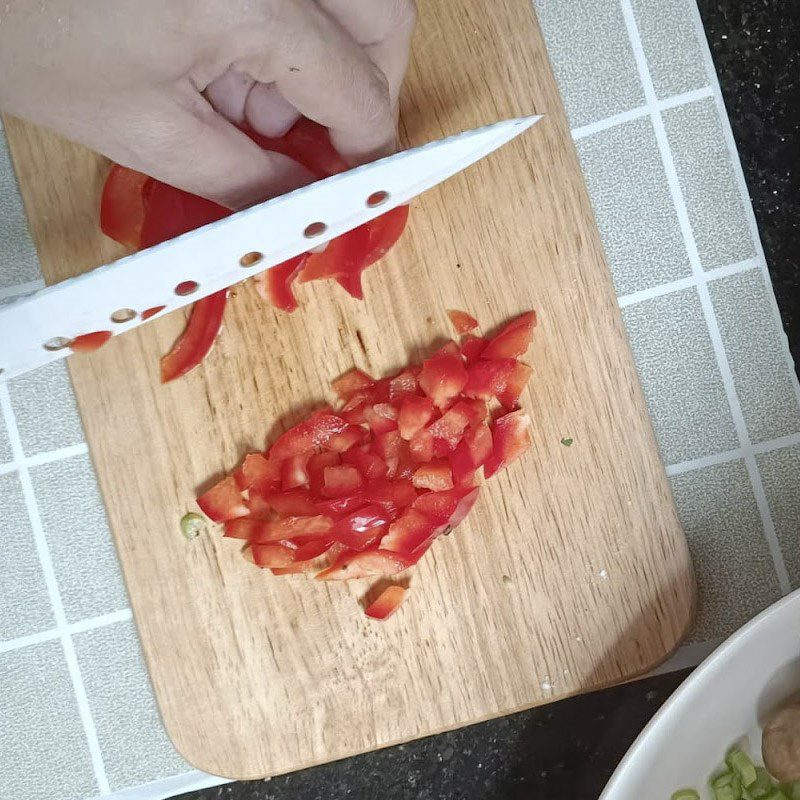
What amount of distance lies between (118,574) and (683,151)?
1.01 metres

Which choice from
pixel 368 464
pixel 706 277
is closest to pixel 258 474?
pixel 368 464

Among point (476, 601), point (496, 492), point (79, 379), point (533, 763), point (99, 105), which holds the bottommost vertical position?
point (533, 763)

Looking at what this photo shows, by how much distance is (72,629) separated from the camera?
1.28 m

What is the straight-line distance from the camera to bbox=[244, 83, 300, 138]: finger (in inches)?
41.1

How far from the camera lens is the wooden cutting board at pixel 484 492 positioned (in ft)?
3.78

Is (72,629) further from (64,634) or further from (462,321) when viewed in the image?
(462,321)

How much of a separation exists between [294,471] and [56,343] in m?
0.34

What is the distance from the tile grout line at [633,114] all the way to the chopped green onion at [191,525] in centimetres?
74

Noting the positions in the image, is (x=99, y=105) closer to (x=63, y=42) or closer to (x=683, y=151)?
(x=63, y=42)

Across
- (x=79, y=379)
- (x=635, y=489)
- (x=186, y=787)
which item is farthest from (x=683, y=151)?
(x=186, y=787)

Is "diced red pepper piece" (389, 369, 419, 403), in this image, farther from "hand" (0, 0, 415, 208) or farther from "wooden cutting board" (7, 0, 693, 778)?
"hand" (0, 0, 415, 208)

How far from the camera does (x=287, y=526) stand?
115cm

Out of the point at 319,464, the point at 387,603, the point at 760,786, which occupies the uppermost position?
the point at 319,464

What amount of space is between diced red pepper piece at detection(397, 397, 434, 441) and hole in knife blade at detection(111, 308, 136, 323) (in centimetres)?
36
